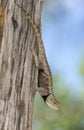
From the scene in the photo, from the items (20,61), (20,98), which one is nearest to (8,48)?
(20,61)

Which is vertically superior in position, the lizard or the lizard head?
the lizard

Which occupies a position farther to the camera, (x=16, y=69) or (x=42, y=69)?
(x=42, y=69)

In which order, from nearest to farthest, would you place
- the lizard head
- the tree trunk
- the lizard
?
the tree trunk, the lizard, the lizard head

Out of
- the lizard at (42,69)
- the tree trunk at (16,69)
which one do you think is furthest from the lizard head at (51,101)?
Result: the tree trunk at (16,69)

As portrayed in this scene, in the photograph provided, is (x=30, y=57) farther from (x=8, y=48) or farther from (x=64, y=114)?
(x=64, y=114)

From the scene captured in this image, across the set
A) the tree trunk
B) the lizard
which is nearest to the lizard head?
the lizard

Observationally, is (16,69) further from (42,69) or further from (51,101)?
(51,101)

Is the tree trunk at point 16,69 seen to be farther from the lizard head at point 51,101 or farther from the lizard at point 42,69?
the lizard head at point 51,101

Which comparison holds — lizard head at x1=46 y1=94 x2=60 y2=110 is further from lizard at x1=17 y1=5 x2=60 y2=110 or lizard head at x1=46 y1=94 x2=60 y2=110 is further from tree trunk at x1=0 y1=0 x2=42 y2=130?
tree trunk at x1=0 y1=0 x2=42 y2=130

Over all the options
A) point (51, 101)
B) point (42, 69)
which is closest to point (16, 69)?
point (42, 69)
